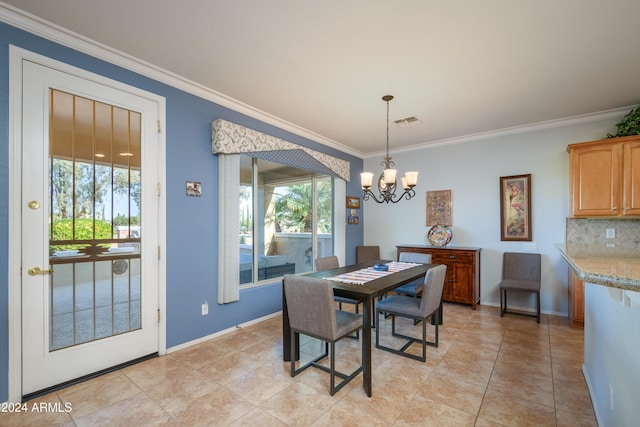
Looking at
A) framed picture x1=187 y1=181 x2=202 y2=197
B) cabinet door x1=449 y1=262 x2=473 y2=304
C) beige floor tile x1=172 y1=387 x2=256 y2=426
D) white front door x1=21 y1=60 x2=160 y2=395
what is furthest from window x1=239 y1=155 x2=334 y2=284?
cabinet door x1=449 y1=262 x2=473 y2=304

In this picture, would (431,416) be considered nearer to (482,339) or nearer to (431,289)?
(431,289)

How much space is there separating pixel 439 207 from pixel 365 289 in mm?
3110

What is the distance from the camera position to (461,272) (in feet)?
13.8

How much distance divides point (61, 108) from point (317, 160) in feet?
9.52

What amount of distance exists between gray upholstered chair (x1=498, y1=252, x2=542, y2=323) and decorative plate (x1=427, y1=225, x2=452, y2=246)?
2.62 ft

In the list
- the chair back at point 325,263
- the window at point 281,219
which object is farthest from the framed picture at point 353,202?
the chair back at point 325,263

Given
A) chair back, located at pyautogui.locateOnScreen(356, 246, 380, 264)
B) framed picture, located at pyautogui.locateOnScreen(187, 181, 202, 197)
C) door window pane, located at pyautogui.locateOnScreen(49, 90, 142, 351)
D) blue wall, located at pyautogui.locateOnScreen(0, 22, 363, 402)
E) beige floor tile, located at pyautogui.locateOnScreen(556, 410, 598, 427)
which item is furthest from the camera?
chair back, located at pyautogui.locateOnScreen(356, 246, 380, 264)

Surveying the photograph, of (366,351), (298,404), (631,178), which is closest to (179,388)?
(298,404)

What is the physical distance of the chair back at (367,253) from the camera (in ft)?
17.3

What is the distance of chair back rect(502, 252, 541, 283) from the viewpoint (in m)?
3.92

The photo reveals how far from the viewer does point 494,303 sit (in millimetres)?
4344

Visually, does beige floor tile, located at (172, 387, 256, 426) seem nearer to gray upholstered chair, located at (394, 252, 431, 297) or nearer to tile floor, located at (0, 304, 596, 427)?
tile floor, located at (0, 304, 596, 427)

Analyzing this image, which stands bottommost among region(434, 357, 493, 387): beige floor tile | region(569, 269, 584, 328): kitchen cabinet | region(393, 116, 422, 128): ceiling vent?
region(434, 357, 493, 387): beige floor tile

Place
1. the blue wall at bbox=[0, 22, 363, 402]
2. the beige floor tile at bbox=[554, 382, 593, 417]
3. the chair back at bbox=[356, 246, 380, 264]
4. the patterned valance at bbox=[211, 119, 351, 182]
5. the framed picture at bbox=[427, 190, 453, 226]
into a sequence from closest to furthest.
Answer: the beige floor tile at bbox=[554, 382, 593, 417] → the blue wall at bbox=[0, 22, 363, 402] → the patterned valance at bbox=[211, 119, 351, 182] → the framed picture at bbox=[427, 190, 453, 226] → the chair back at bbox=[356, 246, 380, 264]
